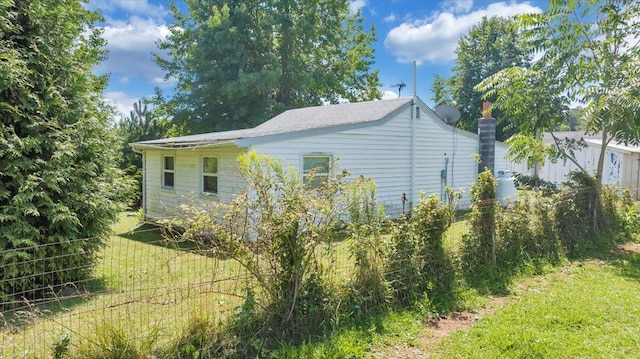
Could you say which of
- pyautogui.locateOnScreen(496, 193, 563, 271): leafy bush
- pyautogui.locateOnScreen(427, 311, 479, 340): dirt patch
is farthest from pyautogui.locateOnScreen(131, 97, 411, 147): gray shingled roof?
pyautogui.locateOnScreen(427, 311, 479, 340): dirt patch

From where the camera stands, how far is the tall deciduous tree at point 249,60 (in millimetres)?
20562

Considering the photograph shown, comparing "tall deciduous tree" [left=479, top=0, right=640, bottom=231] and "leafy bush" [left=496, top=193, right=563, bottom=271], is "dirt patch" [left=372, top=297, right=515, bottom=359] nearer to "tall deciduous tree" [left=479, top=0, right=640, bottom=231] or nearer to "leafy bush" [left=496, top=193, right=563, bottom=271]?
"leafy bush" [left=496, top=193, right=563, bottom=271]

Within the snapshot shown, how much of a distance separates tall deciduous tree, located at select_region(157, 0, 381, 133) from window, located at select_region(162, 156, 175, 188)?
8527mm

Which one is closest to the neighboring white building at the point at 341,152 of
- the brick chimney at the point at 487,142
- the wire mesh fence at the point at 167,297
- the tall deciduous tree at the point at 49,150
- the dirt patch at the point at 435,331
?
the brick chimney at the point at 487,142

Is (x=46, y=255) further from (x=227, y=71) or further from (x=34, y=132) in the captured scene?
(x=227, y=71)

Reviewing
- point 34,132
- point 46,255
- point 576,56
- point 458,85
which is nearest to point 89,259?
point 46,255

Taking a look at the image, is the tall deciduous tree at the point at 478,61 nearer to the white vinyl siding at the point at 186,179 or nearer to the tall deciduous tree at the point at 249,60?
the tall deciduous tree at the point at 249,60

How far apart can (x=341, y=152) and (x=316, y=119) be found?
335 centimetres

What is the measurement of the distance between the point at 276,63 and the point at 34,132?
1737 cm

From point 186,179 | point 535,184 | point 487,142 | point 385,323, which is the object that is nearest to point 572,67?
point 535,184

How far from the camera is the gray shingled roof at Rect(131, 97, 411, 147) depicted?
9.93m

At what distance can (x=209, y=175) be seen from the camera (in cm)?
1007

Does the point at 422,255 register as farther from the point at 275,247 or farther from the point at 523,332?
the point at 275,247

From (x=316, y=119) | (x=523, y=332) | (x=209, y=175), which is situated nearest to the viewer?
(x=523, y=332)
